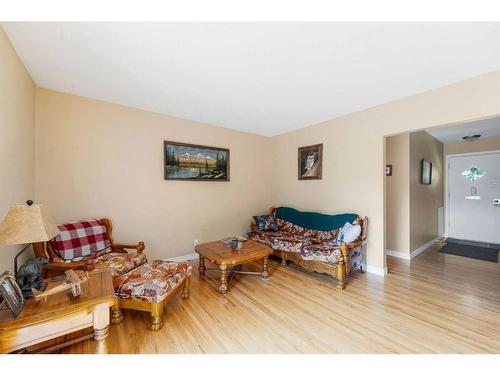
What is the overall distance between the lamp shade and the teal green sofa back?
10.6ft

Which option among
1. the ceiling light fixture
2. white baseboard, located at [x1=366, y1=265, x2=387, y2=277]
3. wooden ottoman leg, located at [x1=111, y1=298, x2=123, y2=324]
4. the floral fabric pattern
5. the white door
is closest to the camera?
wooden ottoman leg, located at [x1=111, y1=298, x2=123, y2=324]

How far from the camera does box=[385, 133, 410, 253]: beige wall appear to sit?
11.9ft

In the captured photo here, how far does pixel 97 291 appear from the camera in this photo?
1.46 metres

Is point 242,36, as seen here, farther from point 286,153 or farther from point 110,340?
point 286,153

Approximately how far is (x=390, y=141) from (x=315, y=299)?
3095 mm

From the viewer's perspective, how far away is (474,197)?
4.60 m

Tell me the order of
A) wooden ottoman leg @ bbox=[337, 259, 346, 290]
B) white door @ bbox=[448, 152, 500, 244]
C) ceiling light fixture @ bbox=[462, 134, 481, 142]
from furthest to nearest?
white door @ bbox=[448, 152, 500, 244], ceiling light fixture @ bbox=[462, 134, 481, 142], wooden ottoman leg @ bbox=[337, 259, 346, 290]

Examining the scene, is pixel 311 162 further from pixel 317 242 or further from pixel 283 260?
pixel 283 260

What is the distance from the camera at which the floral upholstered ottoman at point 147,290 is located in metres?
1.84

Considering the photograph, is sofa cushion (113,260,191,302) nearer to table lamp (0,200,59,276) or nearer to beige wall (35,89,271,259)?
table lamp (0,200,59,276)

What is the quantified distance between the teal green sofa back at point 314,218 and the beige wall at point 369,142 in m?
0.21

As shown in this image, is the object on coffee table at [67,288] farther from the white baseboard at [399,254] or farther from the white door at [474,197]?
the white door at [474,197]

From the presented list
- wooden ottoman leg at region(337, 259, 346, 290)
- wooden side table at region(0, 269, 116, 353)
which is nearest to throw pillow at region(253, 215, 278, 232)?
wooden ottoman leg at region(337, 259, 346, 290)
